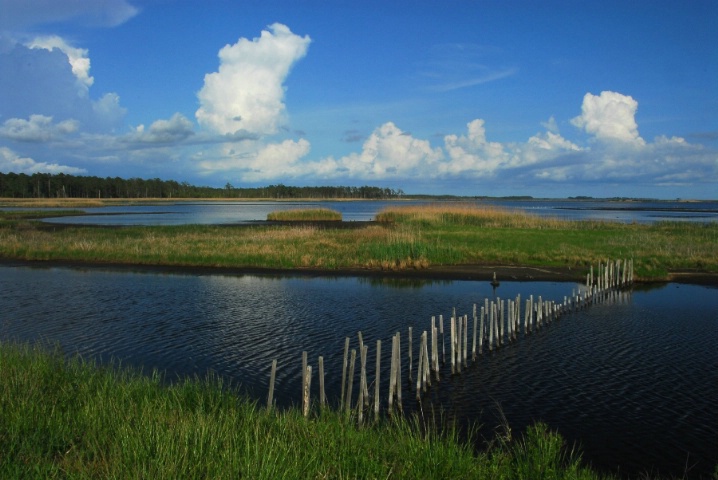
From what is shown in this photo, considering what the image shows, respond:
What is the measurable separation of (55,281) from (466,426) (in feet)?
97.3

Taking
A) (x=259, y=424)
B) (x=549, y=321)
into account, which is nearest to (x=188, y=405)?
(x=259, y=424)

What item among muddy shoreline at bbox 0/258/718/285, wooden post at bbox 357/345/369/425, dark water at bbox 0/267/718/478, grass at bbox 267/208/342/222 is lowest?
dark water at bbox 0/267/718/478

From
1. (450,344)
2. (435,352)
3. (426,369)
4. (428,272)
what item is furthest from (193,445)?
(428,272)

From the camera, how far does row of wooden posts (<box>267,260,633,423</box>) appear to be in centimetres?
1195

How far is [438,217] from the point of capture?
66.1 metres

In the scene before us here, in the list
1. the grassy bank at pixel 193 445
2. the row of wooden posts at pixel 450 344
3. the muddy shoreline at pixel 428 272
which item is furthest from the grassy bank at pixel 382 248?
the grassy bank at pixel 193 445

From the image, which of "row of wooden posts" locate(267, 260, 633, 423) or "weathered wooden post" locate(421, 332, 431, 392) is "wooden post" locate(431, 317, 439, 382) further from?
"weathered wooden post" locate(421, 332, 431, 392)

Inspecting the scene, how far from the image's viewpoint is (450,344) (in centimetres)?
1975

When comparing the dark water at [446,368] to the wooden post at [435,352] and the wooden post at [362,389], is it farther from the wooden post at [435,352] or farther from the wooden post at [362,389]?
the wooden post at [362,389]

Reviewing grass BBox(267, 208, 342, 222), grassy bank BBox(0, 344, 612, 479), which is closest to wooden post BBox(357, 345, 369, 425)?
grassy bank BBox(0, 344, 612, 479)

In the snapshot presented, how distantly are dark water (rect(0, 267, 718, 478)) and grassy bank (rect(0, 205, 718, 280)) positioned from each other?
17.2ft

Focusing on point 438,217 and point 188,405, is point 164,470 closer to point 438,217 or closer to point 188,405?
point 188,405

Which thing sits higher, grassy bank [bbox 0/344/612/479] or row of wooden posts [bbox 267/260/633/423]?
grassy bank [bbox 0/344/612/479]

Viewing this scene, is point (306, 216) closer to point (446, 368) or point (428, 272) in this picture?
point (428, 272)
